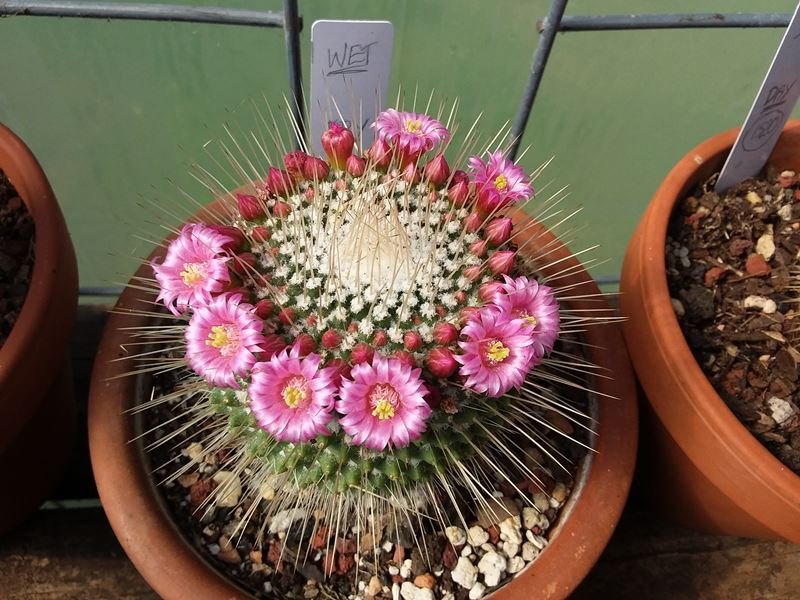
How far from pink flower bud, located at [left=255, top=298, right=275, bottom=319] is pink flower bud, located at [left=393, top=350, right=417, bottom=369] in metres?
0.14

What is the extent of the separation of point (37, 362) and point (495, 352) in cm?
55

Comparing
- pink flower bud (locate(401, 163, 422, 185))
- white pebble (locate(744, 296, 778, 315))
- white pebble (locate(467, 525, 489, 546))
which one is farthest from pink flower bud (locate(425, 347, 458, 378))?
white pebble (locate(744, 296, 778, 315))

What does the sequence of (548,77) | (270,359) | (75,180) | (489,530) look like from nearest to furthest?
(270,359)
(489,530)
(75,180)
(548,77)

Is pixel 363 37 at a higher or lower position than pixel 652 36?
lower

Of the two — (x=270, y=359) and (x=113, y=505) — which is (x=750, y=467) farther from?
(x=113, y=505)

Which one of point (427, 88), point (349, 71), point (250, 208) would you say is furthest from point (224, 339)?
point (427, 88)

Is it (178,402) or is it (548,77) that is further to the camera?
(548,77)

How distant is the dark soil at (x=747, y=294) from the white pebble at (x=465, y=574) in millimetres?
408

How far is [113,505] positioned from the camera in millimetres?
872

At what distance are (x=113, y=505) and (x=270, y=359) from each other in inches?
13.4

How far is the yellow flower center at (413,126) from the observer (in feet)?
2.80

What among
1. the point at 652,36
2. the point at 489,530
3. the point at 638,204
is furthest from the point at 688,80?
the point at 489,530

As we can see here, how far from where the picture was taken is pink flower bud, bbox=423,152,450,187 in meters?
0.85

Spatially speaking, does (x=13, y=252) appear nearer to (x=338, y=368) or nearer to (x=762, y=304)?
(x=338, y=368)
